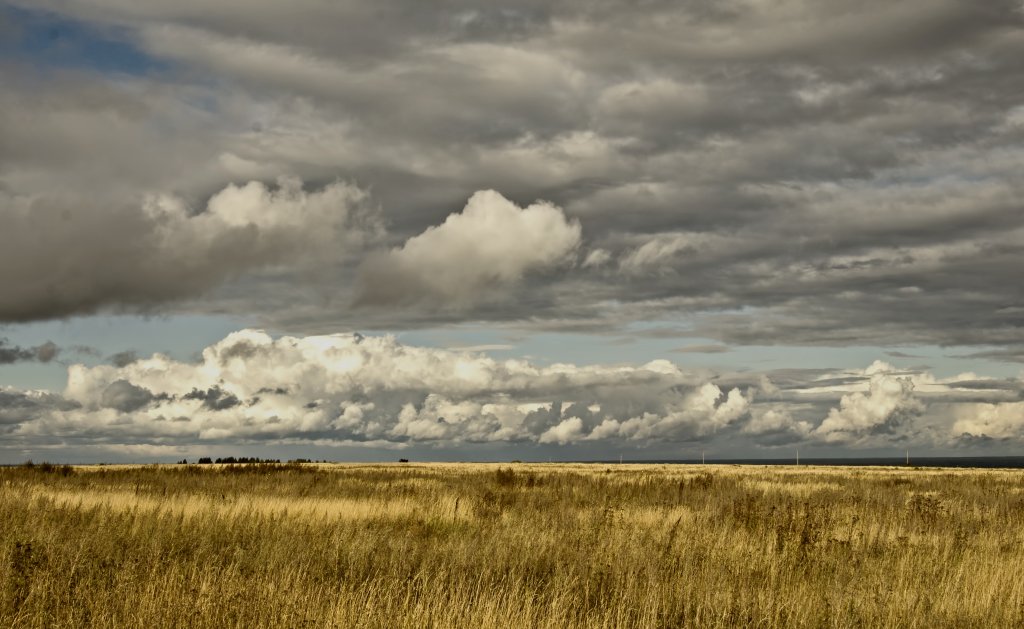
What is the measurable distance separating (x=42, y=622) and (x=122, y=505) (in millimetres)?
12541

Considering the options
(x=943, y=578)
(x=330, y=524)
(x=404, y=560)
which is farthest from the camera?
(x=330, y=524)

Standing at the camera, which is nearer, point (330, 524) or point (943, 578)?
point (943, 578)

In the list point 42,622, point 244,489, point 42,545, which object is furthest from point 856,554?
point 244,489

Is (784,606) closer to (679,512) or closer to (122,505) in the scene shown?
(679,512)

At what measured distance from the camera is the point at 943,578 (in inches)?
428

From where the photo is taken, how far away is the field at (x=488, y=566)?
8.00m

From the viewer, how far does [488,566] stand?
11.6m

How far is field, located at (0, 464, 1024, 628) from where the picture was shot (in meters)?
8.00

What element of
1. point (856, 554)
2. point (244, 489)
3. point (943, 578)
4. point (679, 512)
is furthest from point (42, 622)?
point (244, 489)

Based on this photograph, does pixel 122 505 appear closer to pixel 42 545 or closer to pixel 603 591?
pixel 42 545

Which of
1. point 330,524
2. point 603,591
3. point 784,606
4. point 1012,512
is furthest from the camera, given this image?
point 1012,512

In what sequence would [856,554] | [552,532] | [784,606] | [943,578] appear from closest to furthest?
[784,606] → [943,578] → [856,554] → [552,532]

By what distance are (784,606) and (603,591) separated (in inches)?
85.9

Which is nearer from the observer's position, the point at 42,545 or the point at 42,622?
the point at 42,622
